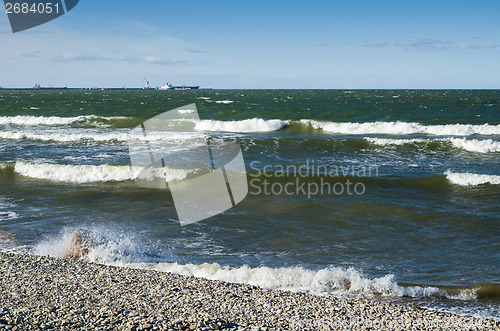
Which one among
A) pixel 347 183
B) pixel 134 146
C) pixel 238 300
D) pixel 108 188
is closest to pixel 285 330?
pixel 238 300

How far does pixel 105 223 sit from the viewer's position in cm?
1008

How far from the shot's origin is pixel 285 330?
15.8 feet

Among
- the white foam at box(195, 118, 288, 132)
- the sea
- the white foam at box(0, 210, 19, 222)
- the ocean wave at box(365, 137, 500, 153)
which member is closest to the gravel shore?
the sea

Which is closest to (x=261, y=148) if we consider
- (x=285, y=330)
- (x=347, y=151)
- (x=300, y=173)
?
(x=347, y=151)

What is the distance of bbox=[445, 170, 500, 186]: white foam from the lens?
13.5 meters

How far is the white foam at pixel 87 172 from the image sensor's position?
15125mm

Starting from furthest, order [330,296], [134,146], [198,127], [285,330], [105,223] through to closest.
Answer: [198,127]
[134,146]
[105,223]
[330,296]
[285,330]

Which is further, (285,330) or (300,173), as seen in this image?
(300,173)

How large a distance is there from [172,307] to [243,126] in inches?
1011

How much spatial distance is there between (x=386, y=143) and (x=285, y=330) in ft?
60.7

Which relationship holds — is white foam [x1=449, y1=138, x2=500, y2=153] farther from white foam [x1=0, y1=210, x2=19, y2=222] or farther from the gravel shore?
white foam [x1=0, y1=210, x2=19, y2=222]

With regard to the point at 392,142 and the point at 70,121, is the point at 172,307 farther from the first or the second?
the point at 70,121

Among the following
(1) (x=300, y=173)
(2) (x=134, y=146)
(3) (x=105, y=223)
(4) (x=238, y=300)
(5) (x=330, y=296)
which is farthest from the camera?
(2) (x=134, y=146)

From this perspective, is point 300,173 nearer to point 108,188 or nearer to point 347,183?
point 347,183
